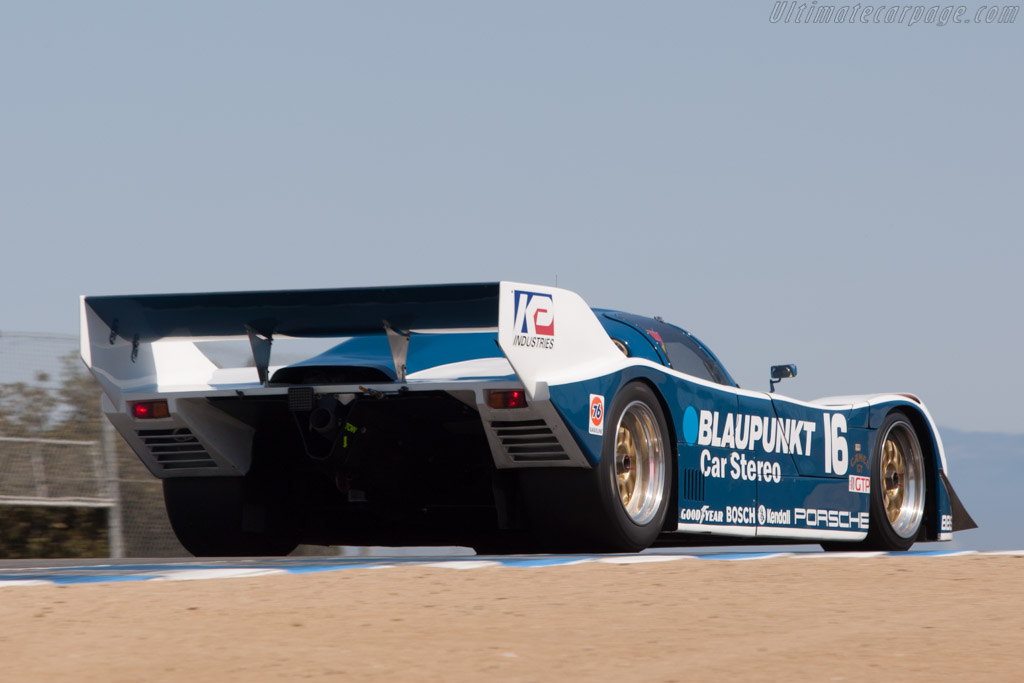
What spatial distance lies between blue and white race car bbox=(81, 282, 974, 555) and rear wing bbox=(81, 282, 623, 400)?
11 millimetres

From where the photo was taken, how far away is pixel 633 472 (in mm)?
7984

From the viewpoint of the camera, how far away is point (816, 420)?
9.77 meters

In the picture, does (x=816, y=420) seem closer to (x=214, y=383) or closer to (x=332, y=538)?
(x=332, y=538)

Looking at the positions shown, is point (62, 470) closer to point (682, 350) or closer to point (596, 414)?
point (682, 350)

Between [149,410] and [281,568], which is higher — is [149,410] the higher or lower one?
the higher one

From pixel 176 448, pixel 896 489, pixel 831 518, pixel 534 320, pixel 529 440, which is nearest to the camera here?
pixel 534 320

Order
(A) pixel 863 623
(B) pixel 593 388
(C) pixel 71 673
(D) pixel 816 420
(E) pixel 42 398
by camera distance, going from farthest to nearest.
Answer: (E) pixel 42 398
(D) pixel 816 420
(B) pixel 593 388
(A) pixel 863 623
(C) pixel 71 673

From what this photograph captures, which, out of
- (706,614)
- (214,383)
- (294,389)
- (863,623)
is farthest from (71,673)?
(214,383)

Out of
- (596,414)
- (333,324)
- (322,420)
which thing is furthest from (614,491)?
(333,324)

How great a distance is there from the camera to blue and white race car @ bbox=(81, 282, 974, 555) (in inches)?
289

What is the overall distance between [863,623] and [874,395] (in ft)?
19.4

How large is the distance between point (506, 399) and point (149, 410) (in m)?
2.13

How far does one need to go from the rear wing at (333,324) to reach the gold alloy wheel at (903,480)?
368 centimetres

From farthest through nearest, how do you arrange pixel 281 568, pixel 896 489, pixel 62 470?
pixel 62 470, pixel 896 489, pixel 281 568
